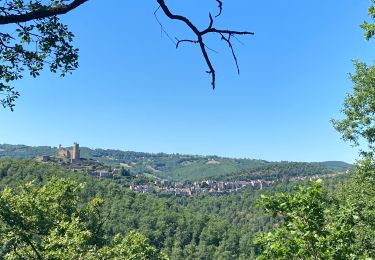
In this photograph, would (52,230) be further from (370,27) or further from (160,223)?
(160,223)

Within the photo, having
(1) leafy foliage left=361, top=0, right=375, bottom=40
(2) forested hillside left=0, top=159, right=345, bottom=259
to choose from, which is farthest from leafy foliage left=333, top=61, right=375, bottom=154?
(2) forested hillside left=0, top=159, right=345, bottom=259

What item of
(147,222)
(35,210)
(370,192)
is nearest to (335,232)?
(370,192)

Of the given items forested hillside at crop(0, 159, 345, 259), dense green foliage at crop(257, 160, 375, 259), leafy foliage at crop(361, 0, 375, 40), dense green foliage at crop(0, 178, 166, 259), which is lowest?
forested hillside at crop(0, 159, 345, 259)

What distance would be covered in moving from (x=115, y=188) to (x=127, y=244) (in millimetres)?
133349

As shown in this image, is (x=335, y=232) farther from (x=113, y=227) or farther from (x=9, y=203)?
(x=113, y=227)

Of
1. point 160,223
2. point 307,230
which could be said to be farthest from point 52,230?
point 160,223

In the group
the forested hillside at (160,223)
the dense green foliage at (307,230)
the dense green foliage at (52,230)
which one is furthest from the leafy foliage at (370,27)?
the forested hillside at (160,223)

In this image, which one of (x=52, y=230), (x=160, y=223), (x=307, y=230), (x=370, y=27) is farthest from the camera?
(x=160, y=223)

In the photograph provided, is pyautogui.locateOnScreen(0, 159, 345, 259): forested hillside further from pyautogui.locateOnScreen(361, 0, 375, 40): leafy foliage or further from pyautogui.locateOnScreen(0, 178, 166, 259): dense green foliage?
pyautogui.locateOnScreen(361, 0, 375, 40): leafy foliage

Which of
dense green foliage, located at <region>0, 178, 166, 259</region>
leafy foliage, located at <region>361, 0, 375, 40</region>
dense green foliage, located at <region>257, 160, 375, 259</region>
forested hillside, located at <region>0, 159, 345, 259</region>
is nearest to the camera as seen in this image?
dense green foliage, located at <region>257, 160, 375, 259</region>

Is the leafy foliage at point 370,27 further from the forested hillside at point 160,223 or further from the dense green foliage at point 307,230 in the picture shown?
the forested hillside at point 160,223

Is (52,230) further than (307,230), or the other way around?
(52,230)

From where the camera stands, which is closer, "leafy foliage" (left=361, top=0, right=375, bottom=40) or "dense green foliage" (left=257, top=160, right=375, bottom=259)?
"dense green foliage" (left=257, top=160, right=375, bottom=259)

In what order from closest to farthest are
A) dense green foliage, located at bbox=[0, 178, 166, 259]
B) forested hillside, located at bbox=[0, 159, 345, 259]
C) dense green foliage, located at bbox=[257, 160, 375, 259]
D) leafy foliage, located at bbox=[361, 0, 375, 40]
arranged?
dense green foliage, located at bbox=[257, 160, 375, 259] < leafy foliage, located at bbox=[361, 0, 375, 40] < dense green foliage, located at bbox=[0, 178, 166, 259] < forested hillside, located at bbox=[0, 159, 345, 259]
